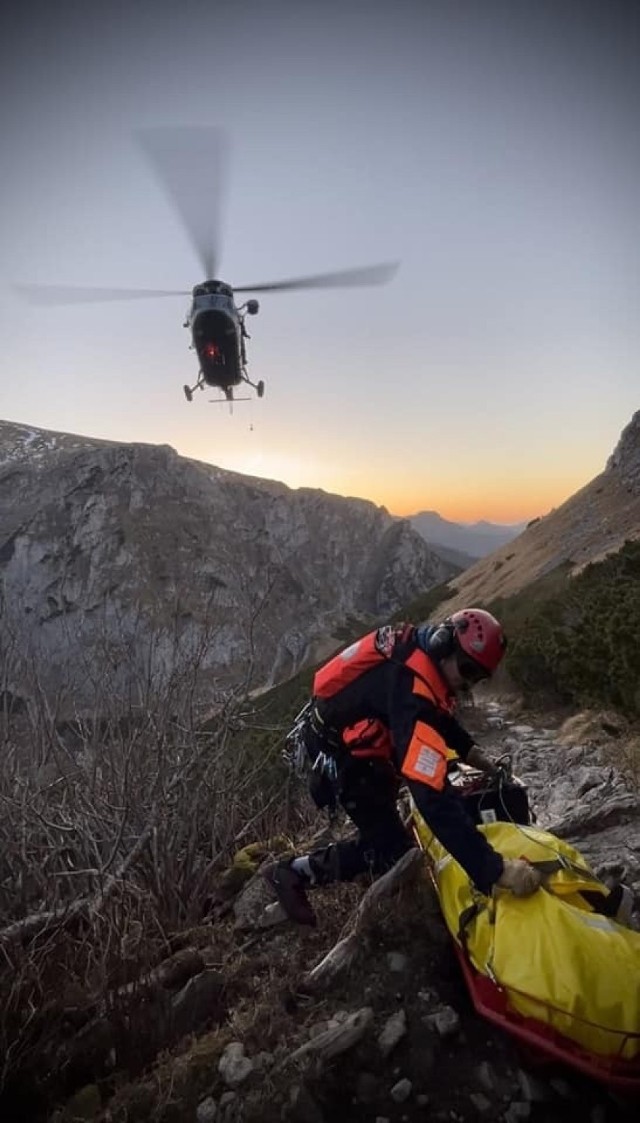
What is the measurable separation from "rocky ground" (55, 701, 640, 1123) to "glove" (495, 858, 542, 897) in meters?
0.70

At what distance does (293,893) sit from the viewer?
13.2ft

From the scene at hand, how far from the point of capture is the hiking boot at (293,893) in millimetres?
Answer: 3969

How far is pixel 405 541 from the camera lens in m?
112

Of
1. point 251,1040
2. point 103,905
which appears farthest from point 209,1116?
point 103,905

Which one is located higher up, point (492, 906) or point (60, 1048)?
point (492, 906)

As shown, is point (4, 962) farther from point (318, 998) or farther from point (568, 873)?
point (568, 873)

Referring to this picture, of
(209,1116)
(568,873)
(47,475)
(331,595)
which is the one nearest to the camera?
(209,1116)

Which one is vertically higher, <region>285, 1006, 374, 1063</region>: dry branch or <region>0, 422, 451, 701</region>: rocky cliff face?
<region>0, 422, 451, 701</region>: rocky cliff face

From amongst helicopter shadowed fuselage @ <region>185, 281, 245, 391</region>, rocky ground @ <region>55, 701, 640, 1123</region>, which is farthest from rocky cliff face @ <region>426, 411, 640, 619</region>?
rocky ground @ <region>55, 701, 640, 1123</region>

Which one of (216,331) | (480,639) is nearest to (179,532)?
(216,331)

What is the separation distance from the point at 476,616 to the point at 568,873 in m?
1.31

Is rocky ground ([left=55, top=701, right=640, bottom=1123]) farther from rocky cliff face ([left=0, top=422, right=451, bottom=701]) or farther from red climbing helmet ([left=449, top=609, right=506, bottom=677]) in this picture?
rocky cliff face ([left=0, top=422, right=451, bottom=701])

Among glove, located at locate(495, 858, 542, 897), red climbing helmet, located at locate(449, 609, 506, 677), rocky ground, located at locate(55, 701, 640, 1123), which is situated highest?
red climbing helmet, located at locate(449, 609, 506, 677)

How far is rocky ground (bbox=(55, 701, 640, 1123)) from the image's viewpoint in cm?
270
